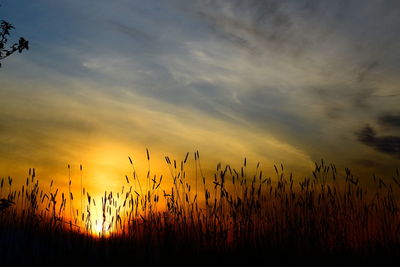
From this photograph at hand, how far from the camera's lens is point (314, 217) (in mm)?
6266

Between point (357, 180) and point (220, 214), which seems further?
point (357, 180)

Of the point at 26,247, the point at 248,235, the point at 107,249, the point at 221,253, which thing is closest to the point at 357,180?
the point at 248,235

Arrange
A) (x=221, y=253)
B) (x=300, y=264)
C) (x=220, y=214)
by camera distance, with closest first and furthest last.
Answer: (x=300, y=264) → (x=221, y=253) → (x=220, y=214)

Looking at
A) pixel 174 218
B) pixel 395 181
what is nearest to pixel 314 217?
pixel 395 181

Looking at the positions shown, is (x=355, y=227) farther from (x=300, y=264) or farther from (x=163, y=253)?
(x=163, y=253)

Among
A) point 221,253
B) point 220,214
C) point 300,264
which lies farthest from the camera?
point 220,214

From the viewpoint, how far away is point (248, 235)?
5.92m

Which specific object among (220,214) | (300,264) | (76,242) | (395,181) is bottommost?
(300,264)

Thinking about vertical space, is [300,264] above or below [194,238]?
below

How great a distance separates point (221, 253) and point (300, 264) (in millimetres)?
1102

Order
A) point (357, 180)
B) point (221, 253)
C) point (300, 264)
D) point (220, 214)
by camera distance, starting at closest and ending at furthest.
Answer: point (300, 264), point (221, 253), point (220, 214), point (357, 180)

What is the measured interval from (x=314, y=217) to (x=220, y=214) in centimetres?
151

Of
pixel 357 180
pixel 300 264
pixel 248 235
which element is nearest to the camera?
pixel 300 264

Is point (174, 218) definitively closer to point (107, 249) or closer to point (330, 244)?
point (107, 249)
